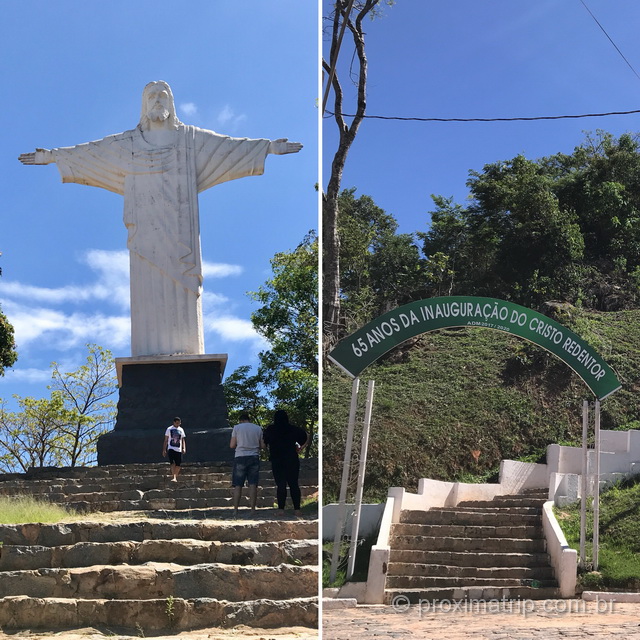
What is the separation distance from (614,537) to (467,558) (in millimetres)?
1555

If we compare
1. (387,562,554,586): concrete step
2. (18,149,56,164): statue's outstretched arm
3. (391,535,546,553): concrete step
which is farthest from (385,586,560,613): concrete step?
(18,149,56,164): statue's outstretched arm

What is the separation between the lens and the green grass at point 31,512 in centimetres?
687

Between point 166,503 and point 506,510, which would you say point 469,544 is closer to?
point 506,510

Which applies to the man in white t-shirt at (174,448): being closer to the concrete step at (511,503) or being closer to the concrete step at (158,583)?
the concrete step at (511,503)

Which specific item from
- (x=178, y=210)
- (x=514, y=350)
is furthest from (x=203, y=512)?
(x=514, y=350)

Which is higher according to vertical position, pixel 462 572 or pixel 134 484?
pixel 134 484

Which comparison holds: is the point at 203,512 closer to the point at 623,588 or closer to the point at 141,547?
the point at 141,547

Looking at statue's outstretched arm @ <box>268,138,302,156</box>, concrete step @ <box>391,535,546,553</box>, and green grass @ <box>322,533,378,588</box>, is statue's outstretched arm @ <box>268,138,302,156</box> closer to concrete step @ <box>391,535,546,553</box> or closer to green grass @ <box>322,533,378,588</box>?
green grass @ <box>322,533,378,588</box>

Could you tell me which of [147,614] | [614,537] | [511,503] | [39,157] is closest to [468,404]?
[511,503]

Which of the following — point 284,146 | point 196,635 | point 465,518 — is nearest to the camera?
point 196,635

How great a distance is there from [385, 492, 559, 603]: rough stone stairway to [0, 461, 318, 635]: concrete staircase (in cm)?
135

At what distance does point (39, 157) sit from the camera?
1272 centimetres

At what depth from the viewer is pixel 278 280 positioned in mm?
20594

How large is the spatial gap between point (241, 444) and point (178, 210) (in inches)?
237
